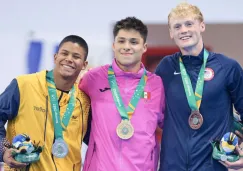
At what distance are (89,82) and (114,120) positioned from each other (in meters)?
0.34

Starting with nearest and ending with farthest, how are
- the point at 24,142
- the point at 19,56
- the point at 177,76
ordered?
the point at 24,142
the point at 177,76
the point at 19,56

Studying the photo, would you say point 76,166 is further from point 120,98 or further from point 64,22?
point 64,22

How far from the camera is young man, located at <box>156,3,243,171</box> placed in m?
2.80

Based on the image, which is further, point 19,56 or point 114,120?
point 19,56

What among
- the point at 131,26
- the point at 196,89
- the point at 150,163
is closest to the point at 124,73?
the point at 131,26

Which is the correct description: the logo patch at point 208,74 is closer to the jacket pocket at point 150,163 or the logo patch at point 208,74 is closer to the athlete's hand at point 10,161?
the jacket pocket at point 150,163

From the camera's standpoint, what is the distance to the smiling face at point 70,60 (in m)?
2.93

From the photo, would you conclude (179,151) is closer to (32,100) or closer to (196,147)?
(196,147)

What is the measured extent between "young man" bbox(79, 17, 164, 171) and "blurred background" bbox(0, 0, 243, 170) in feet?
5.60

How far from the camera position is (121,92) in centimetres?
294

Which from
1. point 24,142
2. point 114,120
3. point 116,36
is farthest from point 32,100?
point 116,36

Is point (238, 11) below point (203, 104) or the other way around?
the other way around

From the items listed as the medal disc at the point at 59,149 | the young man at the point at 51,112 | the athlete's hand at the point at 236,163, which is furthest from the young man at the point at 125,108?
the athlete's hand at the point at 236,163

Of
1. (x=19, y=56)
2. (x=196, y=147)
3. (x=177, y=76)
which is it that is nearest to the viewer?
(x=196, y=147)
